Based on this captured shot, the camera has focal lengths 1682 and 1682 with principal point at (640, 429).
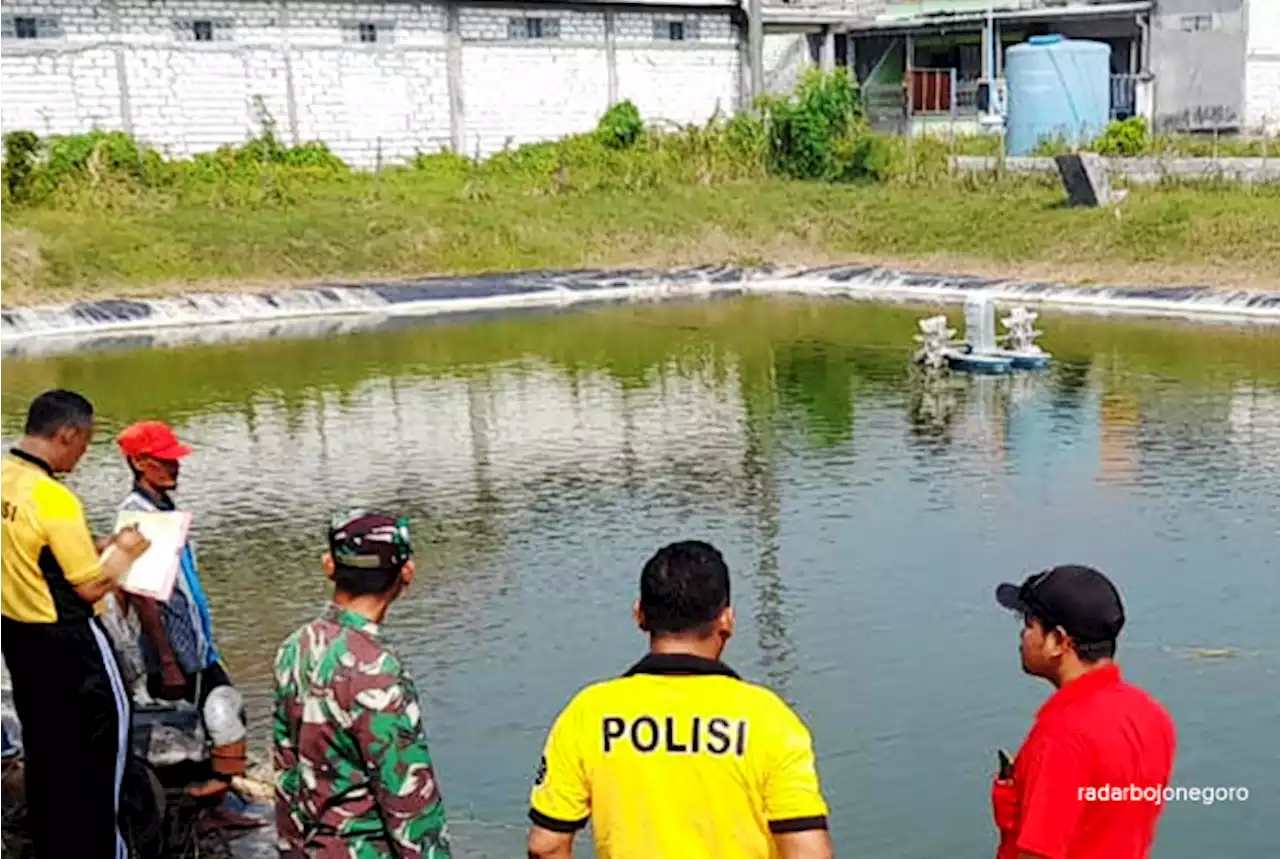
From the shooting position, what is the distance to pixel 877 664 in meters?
8.65

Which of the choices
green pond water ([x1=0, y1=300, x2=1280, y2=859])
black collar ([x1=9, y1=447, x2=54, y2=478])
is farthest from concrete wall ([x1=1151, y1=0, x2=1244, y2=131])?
black collar ([x1=9, y1=447, x2=54, y2=478])

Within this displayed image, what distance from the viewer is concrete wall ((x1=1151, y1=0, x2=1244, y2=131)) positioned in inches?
1400

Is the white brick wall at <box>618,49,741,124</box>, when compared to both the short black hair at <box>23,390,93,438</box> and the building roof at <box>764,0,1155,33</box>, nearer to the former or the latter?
the building roof at <box>764,0,1155,33</box>

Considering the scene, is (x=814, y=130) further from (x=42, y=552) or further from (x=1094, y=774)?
(x=1094, y=774)

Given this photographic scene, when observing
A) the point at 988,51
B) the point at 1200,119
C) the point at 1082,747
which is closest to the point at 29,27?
Result: the point at 988,51

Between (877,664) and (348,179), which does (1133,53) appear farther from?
(877,664)

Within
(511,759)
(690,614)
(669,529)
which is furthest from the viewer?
(669,529)

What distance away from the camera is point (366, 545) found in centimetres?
379

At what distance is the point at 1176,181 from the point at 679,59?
1332 centimetres

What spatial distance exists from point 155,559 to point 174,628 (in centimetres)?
54

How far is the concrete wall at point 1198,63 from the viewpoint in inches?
1400

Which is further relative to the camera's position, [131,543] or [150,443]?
[150,443]

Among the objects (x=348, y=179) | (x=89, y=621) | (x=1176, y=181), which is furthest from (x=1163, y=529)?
(x=348, y=179)

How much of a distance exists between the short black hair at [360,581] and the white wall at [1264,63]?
3502 cm
